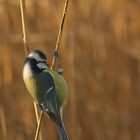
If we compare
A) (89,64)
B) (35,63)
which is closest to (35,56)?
(35,63)

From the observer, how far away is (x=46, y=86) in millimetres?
Result: 618

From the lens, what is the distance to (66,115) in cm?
190

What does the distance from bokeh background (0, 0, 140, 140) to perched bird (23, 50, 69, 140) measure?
1233 millimetres

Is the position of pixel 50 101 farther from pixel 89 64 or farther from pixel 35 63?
pixel 89 64

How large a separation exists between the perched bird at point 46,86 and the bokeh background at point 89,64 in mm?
1233

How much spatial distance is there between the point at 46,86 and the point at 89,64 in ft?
4.49

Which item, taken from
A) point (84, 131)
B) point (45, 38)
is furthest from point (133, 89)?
point (45, 38)

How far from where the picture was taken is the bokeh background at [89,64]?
192 cm

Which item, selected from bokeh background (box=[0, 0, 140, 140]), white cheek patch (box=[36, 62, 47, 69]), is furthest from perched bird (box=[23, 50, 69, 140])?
bokeh background (box=[0, 0, 140, 140])

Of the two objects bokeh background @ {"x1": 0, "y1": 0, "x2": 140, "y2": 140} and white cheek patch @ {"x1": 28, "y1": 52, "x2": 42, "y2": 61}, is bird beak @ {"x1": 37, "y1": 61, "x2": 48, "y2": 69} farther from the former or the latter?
bokeh background @ {"x1": 0, "y1": 0, "x2": 140, "y2": 140}

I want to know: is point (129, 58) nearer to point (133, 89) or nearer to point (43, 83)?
point (133, 89)

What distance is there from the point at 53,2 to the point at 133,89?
0.50 metres

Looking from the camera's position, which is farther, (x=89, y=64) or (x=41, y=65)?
(x=89, y=64)

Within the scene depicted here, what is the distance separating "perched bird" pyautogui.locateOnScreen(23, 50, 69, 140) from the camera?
618 mm
